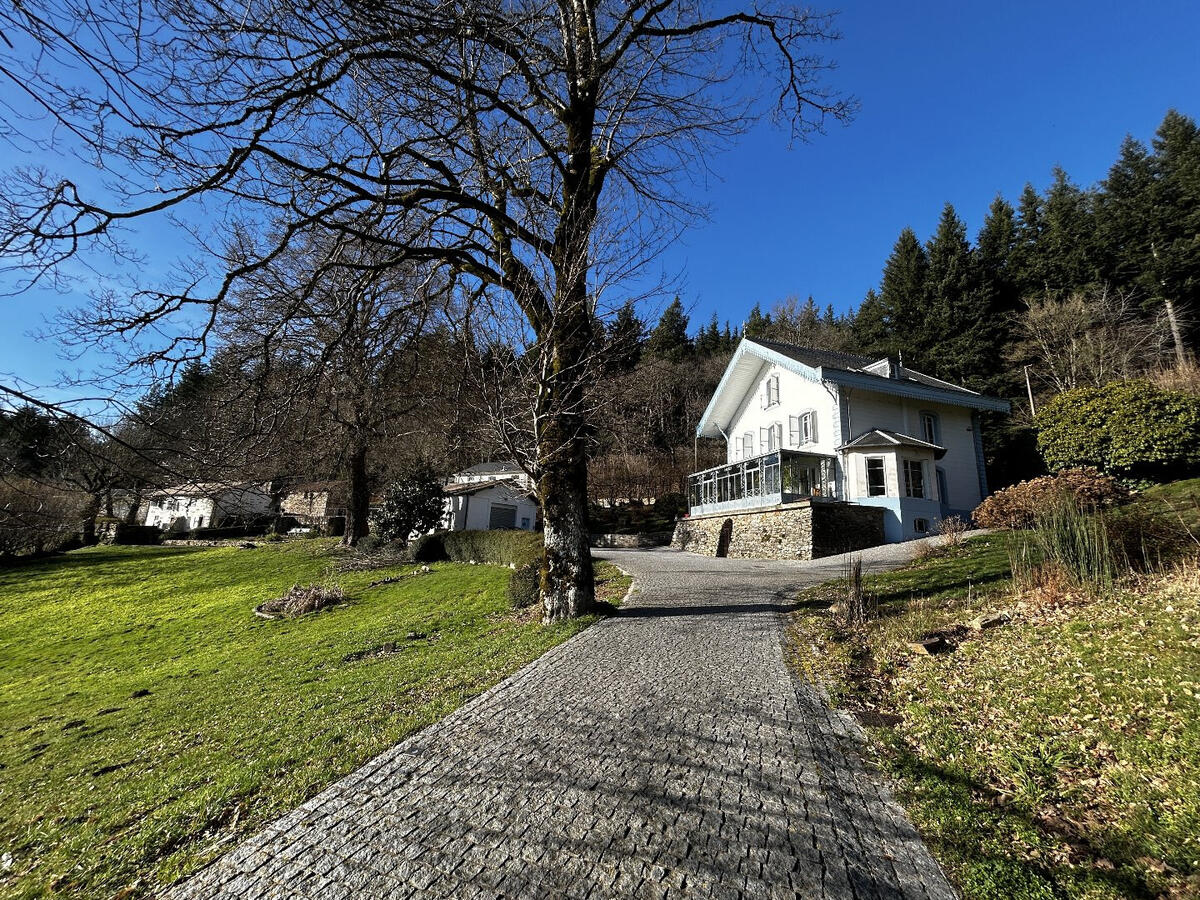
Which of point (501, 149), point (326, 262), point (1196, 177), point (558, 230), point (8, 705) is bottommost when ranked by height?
point (8, 705)

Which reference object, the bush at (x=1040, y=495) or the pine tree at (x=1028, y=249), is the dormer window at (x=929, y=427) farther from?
the pine tree at (x=1028, y=249)

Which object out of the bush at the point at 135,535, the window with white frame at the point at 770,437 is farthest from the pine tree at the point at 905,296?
the bush at the point at 135,535

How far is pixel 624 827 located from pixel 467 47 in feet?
24.4

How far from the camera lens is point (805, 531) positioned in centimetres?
1594

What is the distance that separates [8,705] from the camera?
294 inches

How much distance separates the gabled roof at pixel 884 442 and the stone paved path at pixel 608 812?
15016mm

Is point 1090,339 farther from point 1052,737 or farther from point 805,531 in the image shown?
point 1052,737

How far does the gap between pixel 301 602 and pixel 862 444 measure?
17477 millimetres

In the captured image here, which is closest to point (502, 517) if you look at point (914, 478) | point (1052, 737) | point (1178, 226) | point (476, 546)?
point (476, 546)

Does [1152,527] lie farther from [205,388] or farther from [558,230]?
[205,388]

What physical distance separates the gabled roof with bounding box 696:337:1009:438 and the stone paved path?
15.9 m

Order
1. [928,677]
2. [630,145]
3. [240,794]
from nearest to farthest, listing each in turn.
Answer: [240,794], [928,677], [630,145]

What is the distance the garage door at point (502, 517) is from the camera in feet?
96.8

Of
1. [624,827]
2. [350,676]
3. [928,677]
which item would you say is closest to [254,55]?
[624,827]
